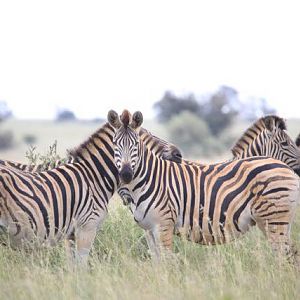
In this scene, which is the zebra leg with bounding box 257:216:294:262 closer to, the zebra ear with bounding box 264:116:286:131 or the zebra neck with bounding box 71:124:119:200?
the zebra neck with bounding box 71:124:119:200

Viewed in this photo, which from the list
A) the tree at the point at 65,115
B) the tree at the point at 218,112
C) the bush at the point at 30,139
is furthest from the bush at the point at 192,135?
the tree at the point at 65,115

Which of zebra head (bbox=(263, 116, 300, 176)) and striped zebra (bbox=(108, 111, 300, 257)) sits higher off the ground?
zebra head (bbox=(263, 116, 300, 176))

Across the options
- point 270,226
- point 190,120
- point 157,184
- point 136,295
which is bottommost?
point 136,295

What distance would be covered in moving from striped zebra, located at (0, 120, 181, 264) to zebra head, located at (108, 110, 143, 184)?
0.37 meters

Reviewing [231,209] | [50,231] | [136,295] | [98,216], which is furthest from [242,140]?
[136,295]

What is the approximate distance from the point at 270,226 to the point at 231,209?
49 centimetres

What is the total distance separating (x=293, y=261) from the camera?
7.17m

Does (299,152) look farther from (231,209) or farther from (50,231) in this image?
(50,231)

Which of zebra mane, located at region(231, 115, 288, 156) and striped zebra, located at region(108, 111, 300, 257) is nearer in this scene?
striped zebra, located at region(108, 111, 300, 257)

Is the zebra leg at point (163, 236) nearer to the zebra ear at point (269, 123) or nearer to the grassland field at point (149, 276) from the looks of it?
the grassland field at point (149, 276)

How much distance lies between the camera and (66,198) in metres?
7.15

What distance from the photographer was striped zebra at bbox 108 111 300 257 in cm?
721

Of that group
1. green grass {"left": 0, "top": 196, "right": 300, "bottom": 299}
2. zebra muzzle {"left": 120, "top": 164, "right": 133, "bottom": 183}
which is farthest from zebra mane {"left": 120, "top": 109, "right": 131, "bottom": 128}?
green grass {"left": 0, "top": 196, "right": 300, "bottom": 299}

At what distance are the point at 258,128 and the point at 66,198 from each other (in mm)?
3653
